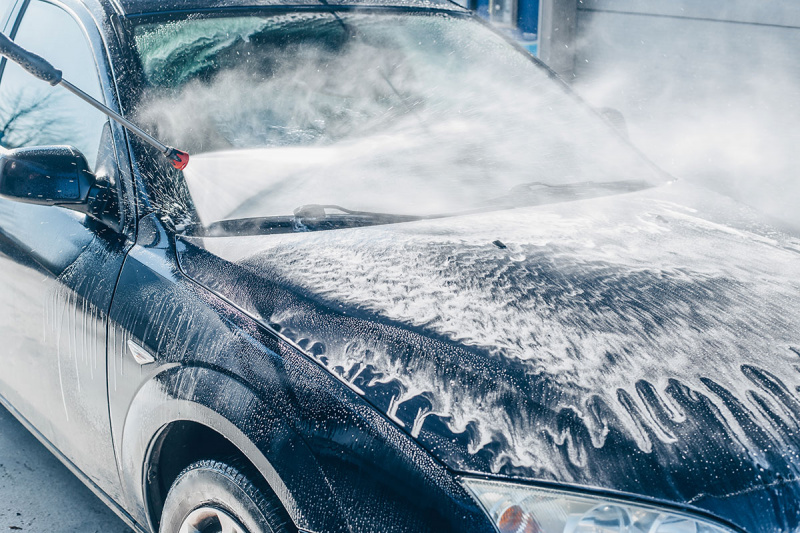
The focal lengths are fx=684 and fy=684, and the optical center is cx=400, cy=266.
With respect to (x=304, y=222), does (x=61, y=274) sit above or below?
below

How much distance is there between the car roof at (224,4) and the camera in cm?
204

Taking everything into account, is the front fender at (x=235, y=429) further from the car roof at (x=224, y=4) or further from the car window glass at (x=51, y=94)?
the car roof at (x=224, y=4)

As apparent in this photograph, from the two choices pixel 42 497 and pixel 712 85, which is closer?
pixel 42 497

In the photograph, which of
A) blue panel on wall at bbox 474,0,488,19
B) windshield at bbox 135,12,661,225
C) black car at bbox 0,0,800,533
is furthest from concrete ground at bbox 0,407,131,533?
blue panel on wall at bbox 474,0,488,19

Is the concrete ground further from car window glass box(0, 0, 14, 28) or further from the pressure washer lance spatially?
car window glass box(0, 0, 14, 28)

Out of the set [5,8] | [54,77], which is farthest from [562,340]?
[5,8]

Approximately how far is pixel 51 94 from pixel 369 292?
1432 mm

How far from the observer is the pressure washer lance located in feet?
5.12

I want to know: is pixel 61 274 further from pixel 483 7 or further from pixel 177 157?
pixel 483 7

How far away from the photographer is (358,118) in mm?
2186

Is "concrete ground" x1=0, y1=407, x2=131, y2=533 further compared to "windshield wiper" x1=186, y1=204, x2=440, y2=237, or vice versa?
"concrete ground" x1=0, y1=407, x2=131, y2=533

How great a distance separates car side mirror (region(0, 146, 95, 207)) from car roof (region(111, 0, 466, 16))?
1.70 ft

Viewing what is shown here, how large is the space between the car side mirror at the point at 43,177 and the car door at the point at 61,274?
95 millimetres

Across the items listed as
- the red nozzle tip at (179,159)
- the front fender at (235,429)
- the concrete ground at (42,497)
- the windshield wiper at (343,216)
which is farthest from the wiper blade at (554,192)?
the concrete ground at (42,497)
